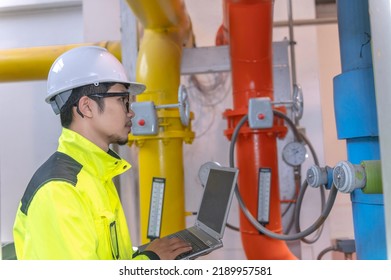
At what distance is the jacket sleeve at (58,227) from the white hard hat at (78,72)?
0.27 m

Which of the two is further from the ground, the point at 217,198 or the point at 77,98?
the point at 77,98

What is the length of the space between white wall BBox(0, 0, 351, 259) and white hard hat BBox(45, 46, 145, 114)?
1.10 meters

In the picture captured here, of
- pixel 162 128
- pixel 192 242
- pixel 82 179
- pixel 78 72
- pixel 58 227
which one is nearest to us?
pixel 58 227

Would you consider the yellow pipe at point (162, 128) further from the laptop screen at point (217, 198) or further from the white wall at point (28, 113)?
the white wall at point (28, 113)

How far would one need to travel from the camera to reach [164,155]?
1414mm

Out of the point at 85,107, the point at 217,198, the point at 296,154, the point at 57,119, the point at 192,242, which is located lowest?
the point at 192,242

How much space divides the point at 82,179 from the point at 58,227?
131 mm

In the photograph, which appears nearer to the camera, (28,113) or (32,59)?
(32,59)

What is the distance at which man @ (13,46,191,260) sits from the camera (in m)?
0.66

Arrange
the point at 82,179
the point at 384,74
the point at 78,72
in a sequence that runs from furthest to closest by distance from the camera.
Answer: the point at 78,72
the point at 82,179
the point at 384,74

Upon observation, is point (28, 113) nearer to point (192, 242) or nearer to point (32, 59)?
point (32, 59)

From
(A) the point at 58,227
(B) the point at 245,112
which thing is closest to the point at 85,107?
(A) the point at 58,227

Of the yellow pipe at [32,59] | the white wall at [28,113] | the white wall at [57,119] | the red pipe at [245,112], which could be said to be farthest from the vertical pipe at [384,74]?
the white wall at [28,113]

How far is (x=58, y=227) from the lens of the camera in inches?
25.5
